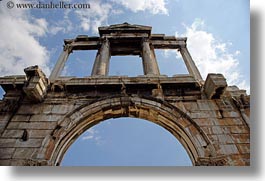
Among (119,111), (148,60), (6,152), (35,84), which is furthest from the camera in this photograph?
A: (148,60)

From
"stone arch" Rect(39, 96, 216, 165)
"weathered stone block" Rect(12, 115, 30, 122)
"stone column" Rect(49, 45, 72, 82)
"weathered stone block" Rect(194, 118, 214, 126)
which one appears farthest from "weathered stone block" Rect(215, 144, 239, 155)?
"stone column" Rect(49, 45, 72, 82)

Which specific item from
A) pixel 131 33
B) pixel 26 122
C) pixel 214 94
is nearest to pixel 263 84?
pixel 214 94

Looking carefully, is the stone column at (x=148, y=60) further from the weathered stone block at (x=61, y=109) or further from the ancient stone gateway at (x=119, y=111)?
the weathered stone block at (x=61, y=109)

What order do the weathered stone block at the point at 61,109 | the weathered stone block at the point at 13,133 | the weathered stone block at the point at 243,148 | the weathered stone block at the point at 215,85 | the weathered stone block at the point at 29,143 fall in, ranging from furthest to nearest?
the weathered stone block at the point at 61,109, the weathered stone block at the point at 215,85, the weathered stone block at the point at 13,133, the weathered stone block at the point at 29,143, the weathered stone block at the point at 243,148

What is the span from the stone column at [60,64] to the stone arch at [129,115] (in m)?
2.07

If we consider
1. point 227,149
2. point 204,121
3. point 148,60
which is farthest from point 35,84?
point 227,149

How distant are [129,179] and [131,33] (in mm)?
8252

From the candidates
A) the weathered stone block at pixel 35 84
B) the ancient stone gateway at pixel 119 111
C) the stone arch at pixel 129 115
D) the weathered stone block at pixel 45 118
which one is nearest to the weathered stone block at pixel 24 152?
the ancient stone gateway at pixel 119 111

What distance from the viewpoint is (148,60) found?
9.71 m

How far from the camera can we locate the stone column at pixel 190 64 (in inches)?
360

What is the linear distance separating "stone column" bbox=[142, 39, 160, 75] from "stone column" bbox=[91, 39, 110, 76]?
1.43m

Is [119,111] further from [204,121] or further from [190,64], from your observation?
[190,64]

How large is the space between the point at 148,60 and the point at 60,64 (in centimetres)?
338

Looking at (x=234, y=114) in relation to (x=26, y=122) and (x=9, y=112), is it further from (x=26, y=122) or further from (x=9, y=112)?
(x=9, y=112)
